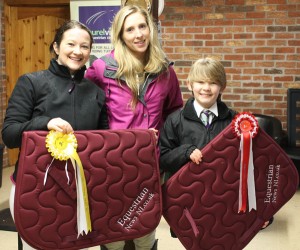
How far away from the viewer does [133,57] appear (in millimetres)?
2117

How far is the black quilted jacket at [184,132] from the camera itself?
2.01 meters

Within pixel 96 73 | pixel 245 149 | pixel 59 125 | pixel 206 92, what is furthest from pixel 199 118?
pixel 59 125

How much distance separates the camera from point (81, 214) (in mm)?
1790

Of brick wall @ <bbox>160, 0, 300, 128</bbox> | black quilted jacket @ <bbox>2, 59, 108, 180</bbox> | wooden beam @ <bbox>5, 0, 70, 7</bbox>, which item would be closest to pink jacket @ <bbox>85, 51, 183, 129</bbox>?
black quilted jacket @ <bbox>2, 59, 108, 180</bbox>

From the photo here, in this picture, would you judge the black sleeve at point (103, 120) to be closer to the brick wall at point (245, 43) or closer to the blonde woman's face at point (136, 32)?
the blonde woman's face at point (136, 32)

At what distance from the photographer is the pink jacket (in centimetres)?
207

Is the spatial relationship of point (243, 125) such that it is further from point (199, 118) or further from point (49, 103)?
point (49, 103)

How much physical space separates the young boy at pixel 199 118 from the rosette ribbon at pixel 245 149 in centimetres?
14

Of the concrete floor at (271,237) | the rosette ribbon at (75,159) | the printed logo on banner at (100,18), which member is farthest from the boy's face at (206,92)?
the printed logo on banner at (100,18)

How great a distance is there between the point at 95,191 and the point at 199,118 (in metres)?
0.55

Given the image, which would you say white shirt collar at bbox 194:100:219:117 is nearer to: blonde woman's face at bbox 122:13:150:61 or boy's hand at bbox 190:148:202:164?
boy's hand at bbox 190:148:202:164

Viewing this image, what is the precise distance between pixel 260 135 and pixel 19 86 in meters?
0.98

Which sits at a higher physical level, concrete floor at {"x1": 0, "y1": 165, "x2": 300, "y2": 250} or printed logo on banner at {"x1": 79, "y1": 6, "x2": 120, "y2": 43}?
printed logo on banner at {"x1": 79, "y1": 6, "x2": 120, "y2": 43}

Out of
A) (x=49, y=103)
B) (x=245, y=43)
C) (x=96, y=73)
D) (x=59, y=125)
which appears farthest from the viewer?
(x=245, y=43)
